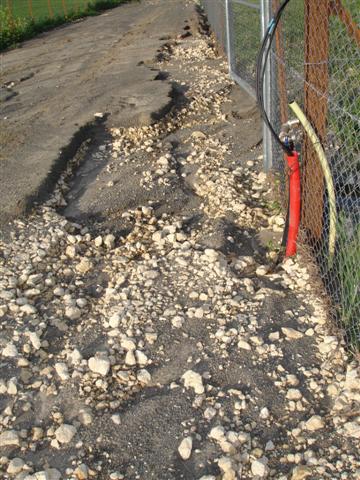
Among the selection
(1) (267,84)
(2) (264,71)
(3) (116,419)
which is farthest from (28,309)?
(1) (267,84)

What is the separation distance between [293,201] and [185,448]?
1.73 m

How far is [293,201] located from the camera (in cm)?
350

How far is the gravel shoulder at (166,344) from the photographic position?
2.45 metres

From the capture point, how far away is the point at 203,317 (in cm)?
327

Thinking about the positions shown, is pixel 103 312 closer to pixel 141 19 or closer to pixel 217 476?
pixel 217 476

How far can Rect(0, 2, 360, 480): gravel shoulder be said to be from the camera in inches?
96.3

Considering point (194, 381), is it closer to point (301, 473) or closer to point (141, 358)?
point (141, 358)

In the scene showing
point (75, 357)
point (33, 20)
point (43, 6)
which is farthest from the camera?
point (43, 6)

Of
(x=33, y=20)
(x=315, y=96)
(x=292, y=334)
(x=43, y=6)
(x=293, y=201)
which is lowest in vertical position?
(x=43, y=6)

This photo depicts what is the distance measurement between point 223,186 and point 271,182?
42 centimetres

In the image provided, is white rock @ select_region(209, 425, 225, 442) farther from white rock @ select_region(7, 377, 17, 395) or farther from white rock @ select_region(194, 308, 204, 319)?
white rock @ select_region(7, 377, 17, 395)

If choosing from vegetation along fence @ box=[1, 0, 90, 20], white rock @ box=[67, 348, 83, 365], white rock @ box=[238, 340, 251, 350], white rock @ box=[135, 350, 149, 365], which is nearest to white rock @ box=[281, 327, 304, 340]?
white rock @ box=[238, 340, 251, 350]

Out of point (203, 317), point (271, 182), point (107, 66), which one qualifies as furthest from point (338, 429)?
point (107, 66)

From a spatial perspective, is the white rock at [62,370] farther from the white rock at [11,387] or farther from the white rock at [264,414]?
the white rock at [264,414]
